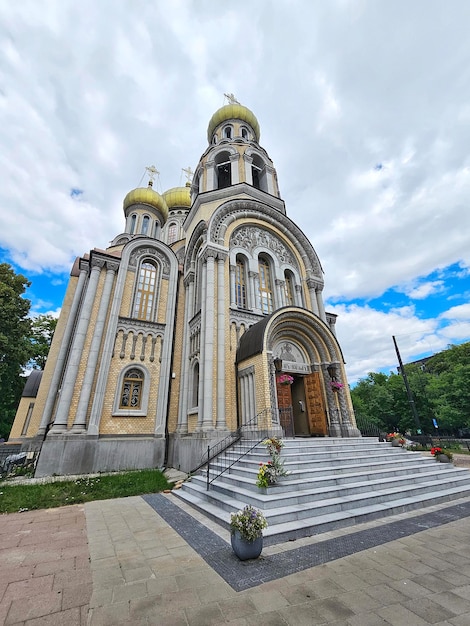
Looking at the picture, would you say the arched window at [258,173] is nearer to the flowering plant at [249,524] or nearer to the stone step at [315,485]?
the stone step at [315,485]

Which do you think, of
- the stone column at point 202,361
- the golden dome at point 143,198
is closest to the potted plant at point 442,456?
the stone column at point 202,361

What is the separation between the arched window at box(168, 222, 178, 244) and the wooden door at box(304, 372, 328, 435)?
19874 mm

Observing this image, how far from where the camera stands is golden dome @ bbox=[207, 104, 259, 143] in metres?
21.1

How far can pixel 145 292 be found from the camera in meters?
15.3

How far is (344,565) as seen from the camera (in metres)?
3.77

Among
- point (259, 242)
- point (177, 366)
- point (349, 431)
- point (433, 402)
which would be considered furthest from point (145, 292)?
point (433, 402)

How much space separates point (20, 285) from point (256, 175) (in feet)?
58.4

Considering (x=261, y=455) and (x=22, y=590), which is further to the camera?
(x=261, y=455)

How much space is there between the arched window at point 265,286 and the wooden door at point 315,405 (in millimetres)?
4086

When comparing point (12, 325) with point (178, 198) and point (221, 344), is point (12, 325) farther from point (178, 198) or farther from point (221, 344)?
point (178, 198)

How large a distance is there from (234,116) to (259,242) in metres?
12.2

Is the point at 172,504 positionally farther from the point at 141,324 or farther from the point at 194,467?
the point at 141,324

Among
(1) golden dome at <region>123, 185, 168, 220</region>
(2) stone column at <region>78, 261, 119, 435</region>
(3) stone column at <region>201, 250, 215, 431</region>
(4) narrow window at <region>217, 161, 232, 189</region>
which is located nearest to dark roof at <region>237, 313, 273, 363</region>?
(3) stone column at <region>201, 250, 215, 431</region>

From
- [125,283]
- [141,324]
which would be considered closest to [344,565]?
[141,324]
